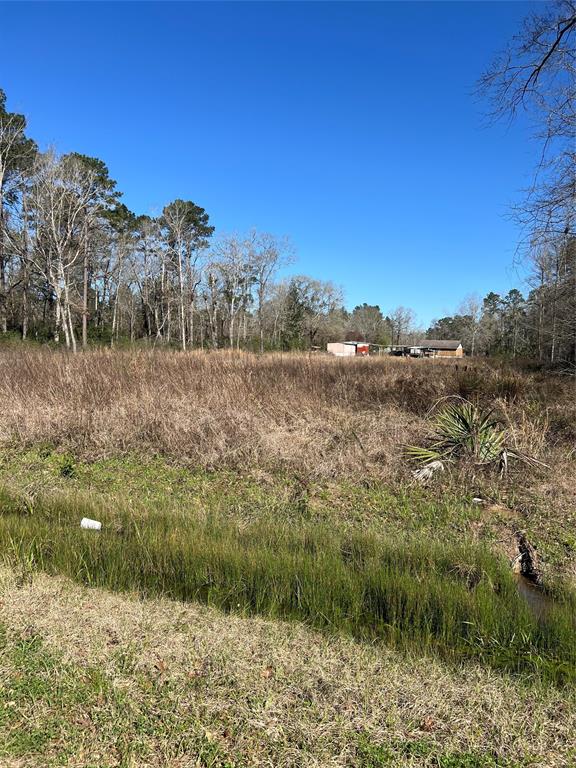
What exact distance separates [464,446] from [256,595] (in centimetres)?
430

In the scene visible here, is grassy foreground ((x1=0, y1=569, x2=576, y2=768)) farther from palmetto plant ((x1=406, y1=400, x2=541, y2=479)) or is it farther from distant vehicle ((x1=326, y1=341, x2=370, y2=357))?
distant vehicle ((x1=326, y1=341, x2=370, y2=357))

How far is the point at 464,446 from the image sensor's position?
21.5ft

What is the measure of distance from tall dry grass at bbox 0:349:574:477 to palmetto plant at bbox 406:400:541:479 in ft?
1.37

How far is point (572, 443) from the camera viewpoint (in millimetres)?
7102

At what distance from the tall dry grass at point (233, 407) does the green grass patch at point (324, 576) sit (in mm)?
2228

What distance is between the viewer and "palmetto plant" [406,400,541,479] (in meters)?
6.29

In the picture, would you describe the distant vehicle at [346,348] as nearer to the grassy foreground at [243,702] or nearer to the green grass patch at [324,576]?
the green grass patch at [324,576]

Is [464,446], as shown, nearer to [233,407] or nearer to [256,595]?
[256,595]

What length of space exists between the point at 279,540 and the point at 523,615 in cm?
213

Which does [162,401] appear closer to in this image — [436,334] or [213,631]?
[213,631]

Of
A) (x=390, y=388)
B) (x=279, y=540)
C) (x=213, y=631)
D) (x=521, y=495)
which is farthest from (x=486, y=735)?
(x=390, y=388)

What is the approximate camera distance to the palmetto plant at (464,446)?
6285 millimetres

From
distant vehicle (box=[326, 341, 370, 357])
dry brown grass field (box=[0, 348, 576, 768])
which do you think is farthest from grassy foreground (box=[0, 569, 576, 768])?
distant vehicle (box=[326, 341, 370, 357])

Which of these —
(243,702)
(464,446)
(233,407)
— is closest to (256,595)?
A: (243,702)
